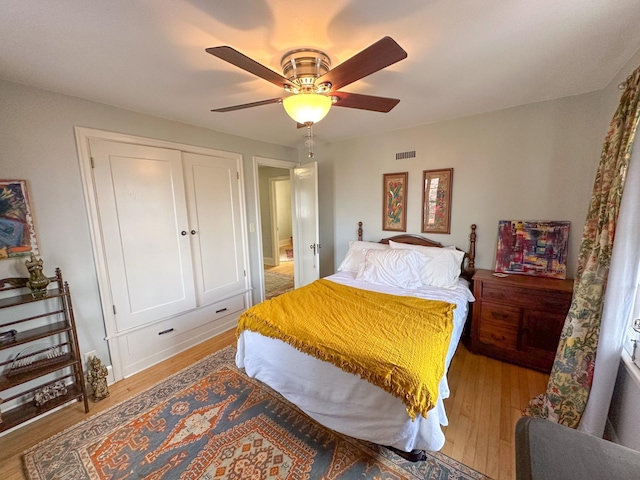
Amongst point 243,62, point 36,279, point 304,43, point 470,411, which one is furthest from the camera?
point 470,411

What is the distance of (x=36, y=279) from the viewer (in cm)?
172

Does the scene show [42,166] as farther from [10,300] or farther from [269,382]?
[269,382]

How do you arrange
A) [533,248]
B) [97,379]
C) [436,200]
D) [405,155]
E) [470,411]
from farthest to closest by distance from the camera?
[405,155] < [436,200] < [533,248] < [97,379] < [470,411]

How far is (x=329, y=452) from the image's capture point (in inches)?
60.3

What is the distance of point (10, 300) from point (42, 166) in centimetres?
95

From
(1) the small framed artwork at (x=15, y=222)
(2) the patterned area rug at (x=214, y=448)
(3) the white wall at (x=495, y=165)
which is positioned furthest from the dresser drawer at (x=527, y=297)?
(1) the small framed artwork at (x=15, y=222)

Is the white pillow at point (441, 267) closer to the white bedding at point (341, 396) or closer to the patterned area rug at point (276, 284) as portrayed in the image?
the white bedding at point (341, 396)

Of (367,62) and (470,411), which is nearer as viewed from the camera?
(367,62)

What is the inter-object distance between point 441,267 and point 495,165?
1157 millimetres

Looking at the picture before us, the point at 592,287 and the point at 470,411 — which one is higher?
the point at 592,287

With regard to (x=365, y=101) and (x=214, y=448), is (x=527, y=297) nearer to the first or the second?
(x=365, y=101)

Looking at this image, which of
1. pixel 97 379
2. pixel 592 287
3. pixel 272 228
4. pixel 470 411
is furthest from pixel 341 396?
Answer: pixel 272 228

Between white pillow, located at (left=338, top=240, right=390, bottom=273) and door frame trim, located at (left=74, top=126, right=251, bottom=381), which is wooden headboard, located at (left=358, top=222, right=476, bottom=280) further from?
door frame trim, located at (left=74, top=126, right=251, bottom=381)

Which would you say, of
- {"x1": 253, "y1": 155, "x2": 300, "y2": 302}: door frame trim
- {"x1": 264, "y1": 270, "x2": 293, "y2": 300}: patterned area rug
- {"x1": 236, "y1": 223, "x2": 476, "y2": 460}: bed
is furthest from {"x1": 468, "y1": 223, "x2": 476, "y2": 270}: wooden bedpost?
{"x1": 264, "y1": 270, "x2": 293, "y2": 300}: patterned area rug
